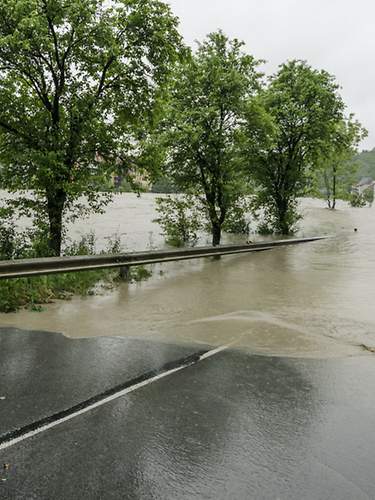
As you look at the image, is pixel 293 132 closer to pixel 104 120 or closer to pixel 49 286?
pixel 104 120

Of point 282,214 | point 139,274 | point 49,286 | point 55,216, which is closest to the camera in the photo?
point 49,286

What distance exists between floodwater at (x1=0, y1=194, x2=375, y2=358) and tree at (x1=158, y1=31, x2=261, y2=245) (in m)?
5.19

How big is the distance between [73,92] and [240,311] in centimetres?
834

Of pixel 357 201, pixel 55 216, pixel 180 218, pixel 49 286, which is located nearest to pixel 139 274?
pixel 55 216

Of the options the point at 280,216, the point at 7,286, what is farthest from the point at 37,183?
the point at 280,216

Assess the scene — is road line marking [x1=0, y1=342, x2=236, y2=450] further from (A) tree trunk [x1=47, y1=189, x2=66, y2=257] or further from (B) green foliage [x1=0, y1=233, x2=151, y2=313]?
(A) tree trunk [x1=47, y1=189, x2=66, y2=257]

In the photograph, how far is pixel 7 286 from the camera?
8234mm

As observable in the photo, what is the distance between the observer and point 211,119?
16891 millimetres

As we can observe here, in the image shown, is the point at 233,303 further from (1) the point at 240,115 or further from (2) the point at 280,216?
(2) the point at 280,216

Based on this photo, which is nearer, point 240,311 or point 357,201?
point 240,311

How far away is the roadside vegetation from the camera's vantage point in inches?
436

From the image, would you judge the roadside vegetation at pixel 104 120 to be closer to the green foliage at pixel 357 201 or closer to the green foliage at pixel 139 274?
the green foliage at pixel 139 274

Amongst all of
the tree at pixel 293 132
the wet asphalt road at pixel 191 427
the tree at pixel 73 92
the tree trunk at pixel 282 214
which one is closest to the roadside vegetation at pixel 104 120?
the tree at pixel 73 92

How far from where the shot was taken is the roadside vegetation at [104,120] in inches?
436
